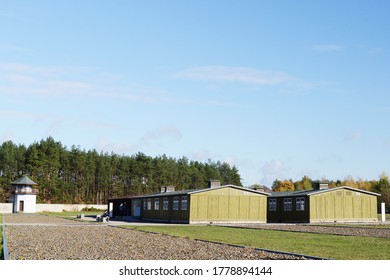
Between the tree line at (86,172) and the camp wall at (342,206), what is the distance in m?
48.9

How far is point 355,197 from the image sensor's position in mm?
47250

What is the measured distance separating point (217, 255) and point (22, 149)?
7757cm

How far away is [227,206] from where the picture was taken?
4306cm

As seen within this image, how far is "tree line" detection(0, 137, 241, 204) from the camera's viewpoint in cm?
8281

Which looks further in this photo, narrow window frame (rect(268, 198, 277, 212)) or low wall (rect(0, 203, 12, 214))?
low wall (rect(0, 203, 12, 214))

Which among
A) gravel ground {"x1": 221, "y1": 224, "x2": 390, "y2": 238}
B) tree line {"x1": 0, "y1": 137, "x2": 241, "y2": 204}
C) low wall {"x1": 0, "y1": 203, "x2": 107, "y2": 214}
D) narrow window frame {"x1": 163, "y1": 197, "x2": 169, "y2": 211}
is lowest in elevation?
gravel ground {"x1": 221, "y1": 224, "x2": 390, "y2": 238}

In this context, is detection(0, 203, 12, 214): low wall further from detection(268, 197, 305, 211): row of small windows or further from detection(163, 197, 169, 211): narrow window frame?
detection(268, 197, 305, 211): row of small windows

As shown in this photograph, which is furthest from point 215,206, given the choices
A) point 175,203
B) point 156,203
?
point 156,203

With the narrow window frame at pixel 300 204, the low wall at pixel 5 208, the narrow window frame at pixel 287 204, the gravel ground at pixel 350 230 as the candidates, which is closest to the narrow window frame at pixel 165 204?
the narrow window frame at pixel 287 204

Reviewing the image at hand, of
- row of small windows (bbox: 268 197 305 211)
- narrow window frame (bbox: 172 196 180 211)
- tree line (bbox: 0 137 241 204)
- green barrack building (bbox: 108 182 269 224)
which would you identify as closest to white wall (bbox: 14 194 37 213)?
tree line (bbox: 0 137 241 204)

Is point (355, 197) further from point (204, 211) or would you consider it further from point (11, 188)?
point (11, 188)

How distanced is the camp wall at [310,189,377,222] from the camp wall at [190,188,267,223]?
4.61m

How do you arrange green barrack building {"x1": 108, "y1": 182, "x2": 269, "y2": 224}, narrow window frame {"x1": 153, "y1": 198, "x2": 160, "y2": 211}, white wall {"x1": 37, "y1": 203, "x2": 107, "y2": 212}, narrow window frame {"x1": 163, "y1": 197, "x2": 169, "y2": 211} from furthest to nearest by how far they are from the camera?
white wall {"x1": 37, "y1": 203, "x2": 107, "y2": 212}, narrow window frame {"x1": 153, "y1": 198, "x2": 160, "y2": 211}, narrow window frame {"x1": 163, "y1": 197, "x2": 169, "y2": 211}, green barrack building {"x1": 108, "y1": 182, "x2": 269, "y2": 224}
